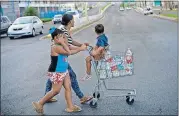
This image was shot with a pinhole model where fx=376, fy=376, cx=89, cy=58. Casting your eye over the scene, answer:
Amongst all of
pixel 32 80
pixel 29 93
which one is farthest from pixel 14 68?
pixel 29 93

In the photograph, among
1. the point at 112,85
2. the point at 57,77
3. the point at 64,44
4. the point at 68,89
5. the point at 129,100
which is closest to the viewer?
the point at 64,44

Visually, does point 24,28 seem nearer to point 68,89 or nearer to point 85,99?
point 85,99

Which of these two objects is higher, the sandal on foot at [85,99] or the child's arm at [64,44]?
the child's arm at [64,44]

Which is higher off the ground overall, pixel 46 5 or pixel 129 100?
pixel 129 100

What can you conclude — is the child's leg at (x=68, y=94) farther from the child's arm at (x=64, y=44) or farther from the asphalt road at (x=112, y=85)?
the child's arm at (x=64, y=44)

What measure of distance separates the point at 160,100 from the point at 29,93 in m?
2.72

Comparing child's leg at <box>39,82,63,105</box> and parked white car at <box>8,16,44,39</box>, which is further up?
child's leg at <box>39,82,63,105</box>

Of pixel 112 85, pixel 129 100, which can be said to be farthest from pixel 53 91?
pixel 112 85

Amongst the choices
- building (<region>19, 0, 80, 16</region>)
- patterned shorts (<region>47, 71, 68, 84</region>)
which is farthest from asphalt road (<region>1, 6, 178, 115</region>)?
building (<region>19, 0, 80, 16</region>)

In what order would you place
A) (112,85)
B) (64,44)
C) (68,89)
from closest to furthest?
(64,44) → (68,89) → (112,85)

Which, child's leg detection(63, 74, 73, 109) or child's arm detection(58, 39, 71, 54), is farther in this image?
child's leg detection(63, 74, 73, 109)

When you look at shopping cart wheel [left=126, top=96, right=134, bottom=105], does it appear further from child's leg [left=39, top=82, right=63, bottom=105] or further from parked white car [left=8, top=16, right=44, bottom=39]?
parked white car [left=8, top=16, right=44, bottom=39]

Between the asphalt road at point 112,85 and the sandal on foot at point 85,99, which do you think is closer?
the asphalt road at point 112,85

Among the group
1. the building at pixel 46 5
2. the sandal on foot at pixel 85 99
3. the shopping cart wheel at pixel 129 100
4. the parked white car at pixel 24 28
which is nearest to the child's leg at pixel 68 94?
the sandal on foot at pixel 85 99
